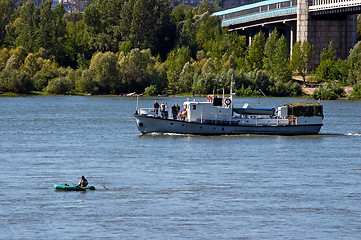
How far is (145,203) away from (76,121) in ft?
192

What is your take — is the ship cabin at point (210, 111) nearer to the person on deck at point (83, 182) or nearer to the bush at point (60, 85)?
the person on deck at point (83, 182)

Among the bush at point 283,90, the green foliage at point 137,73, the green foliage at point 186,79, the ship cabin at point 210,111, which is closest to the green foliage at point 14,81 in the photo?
the green foliage at point 137,73

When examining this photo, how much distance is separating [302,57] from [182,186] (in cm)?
13166

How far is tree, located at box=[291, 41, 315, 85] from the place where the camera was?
562ft

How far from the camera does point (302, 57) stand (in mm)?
172000

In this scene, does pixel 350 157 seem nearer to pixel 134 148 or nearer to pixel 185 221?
pixel 134 148

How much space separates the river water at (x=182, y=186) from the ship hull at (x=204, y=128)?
2.74ft

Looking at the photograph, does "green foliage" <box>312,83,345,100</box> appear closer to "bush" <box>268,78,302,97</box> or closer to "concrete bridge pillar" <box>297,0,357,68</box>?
"bush" <box>268,78,302,97</box>

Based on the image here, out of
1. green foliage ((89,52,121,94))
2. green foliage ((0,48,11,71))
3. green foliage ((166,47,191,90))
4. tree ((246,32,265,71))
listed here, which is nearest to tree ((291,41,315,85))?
tree ((246,32,265,71))

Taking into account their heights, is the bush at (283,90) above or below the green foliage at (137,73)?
below

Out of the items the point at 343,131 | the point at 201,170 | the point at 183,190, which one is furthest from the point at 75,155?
the point at 343,131

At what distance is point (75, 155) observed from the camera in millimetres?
59406

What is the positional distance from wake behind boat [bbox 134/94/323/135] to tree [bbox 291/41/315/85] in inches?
3911

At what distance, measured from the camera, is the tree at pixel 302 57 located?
562 feet
